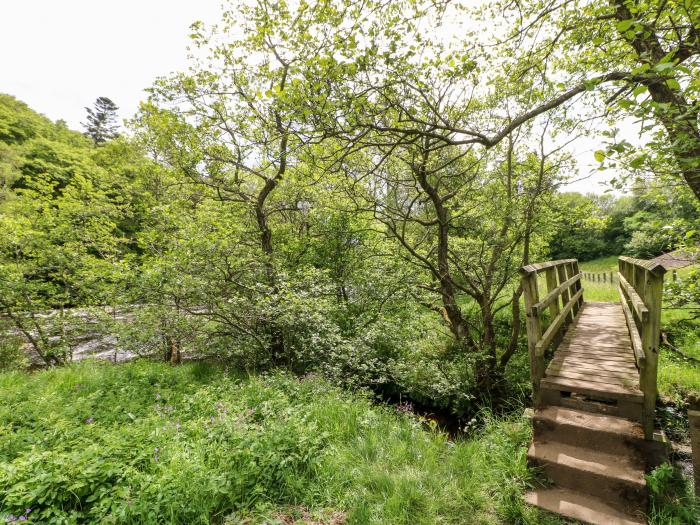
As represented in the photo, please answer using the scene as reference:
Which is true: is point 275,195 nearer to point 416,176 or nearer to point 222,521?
point 416,176

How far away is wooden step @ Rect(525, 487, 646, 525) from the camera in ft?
7.98

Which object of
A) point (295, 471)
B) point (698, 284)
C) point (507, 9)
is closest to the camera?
point (295, 471)

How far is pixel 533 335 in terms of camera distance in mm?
3662

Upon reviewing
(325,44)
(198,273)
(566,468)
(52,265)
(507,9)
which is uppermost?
(507,9)

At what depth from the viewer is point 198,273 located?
6449 millimetres

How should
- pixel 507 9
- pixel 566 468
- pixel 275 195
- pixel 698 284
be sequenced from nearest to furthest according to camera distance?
pixel 566 468
pixel 698 284
pixel 507 9
pixel 275 195

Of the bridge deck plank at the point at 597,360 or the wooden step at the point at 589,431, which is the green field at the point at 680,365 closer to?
the bridge deck plank at the point at 597,360

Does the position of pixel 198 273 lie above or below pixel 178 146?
below

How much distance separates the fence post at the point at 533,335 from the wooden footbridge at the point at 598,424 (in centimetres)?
1

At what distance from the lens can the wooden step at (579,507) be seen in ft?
7.98


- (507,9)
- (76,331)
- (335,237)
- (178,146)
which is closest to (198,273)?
(178,146)

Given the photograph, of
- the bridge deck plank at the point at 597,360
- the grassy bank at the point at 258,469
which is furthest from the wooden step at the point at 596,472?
the bridge deck plank at the point at 597,360

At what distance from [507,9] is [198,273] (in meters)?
7.08

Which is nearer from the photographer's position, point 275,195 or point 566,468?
point 566,468
